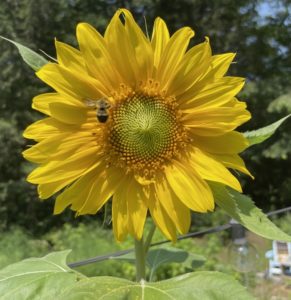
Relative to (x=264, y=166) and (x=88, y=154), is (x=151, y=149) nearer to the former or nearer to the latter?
(x=88, y=154)

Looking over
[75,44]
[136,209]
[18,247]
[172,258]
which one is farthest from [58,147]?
[75,44]

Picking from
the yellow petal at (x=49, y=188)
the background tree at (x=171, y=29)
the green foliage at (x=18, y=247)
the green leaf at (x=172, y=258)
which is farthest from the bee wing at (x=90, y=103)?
the background tree at (x=171, y=29)

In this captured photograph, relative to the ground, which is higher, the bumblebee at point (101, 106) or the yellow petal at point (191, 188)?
the bumblebee at point (101, 106)

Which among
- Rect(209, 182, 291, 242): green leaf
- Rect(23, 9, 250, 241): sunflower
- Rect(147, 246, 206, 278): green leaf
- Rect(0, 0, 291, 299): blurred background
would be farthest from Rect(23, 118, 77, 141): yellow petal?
Rect(0, 0, 291, 299): blurred background

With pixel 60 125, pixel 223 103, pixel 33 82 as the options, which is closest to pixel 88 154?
pixel 60 125

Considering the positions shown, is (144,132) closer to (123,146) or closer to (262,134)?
(123,146)

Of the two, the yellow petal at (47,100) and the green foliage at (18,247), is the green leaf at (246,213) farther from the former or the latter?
the green foliage at (18,247)

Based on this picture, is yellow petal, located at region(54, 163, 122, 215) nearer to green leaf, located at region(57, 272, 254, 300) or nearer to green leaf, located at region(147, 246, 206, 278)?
green leaf, located at region(57, 272, 254, 300)
